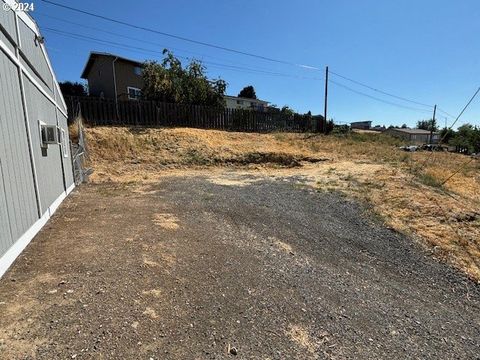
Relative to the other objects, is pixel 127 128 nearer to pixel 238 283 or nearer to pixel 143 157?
pixel 143 157

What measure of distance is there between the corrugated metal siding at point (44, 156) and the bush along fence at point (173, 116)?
808 cm

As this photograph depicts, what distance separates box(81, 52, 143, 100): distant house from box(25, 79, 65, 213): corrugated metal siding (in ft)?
55.4

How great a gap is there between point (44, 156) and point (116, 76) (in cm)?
1994

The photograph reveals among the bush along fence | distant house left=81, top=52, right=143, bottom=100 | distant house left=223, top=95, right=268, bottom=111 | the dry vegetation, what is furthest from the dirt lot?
distant house left=223, top=95, right=268, bottom=111

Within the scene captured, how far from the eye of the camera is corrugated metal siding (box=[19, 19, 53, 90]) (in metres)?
4.93

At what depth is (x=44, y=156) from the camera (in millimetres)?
5500

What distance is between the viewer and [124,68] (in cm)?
2362

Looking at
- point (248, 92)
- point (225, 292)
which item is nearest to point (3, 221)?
point (225, 292)

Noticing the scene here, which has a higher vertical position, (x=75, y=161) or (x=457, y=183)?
(x=75, y=161)

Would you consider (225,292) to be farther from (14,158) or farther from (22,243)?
(14,158)

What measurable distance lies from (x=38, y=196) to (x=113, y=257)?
1759 millimetres

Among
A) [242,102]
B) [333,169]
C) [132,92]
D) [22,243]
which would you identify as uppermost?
[242,102]

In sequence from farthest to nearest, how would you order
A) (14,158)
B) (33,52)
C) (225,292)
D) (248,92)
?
(248,92), (33,52), (14,158), (225,292)

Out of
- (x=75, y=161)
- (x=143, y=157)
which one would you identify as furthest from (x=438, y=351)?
(x=143, y=157)
